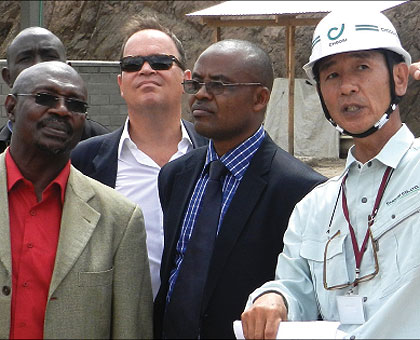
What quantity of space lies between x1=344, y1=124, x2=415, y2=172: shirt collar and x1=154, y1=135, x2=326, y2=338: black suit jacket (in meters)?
0.50

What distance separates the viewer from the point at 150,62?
3869 millimetres

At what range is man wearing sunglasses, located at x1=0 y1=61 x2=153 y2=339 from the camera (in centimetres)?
266

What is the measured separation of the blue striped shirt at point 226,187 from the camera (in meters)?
3.12

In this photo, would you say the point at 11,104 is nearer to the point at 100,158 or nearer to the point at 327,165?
the point at 100,158

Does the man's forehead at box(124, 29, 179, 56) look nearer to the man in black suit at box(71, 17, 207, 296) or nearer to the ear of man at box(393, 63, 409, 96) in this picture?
the man in black suit at box(71, 17, 207, 296)

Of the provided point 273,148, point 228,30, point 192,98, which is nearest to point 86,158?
point 192,98

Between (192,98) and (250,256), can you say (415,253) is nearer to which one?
(250,256)

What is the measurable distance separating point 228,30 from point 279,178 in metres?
17.0

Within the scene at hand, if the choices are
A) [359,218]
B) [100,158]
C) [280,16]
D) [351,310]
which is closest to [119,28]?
[280,16]

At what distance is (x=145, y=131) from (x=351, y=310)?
1.75m

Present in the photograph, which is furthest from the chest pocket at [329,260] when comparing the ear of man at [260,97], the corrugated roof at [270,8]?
the corrugated roof at [270,8]

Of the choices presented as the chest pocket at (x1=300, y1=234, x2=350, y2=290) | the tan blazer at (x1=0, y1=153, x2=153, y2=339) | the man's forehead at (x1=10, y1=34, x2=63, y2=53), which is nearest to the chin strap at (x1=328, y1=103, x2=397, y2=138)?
the chest pocket at (x1=300, y1=234, x2=350, y2=290)

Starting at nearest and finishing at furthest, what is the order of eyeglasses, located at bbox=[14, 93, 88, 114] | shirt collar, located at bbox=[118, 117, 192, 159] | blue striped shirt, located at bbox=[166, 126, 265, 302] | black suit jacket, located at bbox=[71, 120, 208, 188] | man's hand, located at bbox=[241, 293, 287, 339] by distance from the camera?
man's hand, located at bbox=[241, 293, 287, 339] < eyeglasses, located at bbox=[14, 93, 88, 114] < blue striped shirt, located at bbox=[166, 126, 265, 302] < black suit jacket, located at bbox=[71, 120, 208, 188] < shirt collar, located at bbox=[118, 117, 192, 159]

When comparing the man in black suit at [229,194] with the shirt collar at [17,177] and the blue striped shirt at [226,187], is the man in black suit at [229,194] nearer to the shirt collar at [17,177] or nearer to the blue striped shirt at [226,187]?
the blue striped shirt at [226,187]
